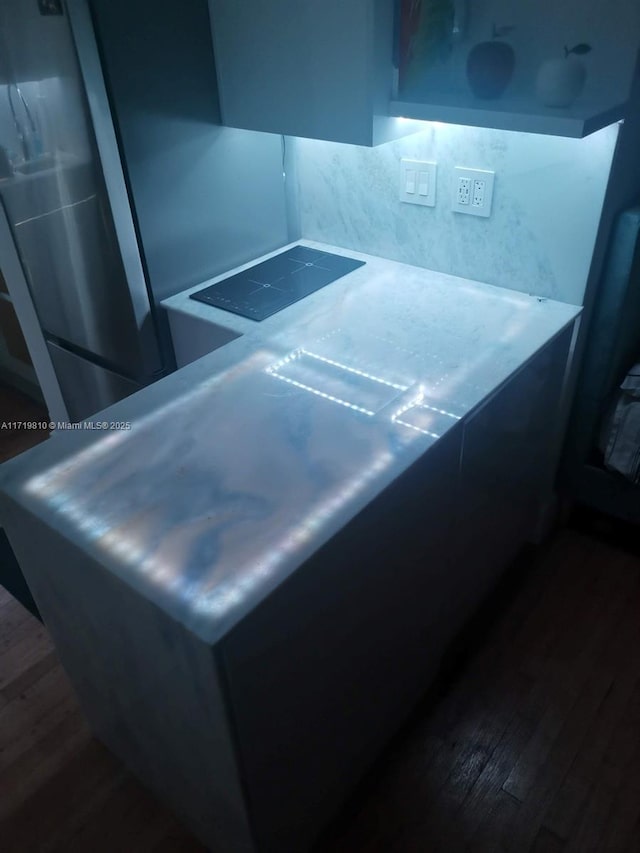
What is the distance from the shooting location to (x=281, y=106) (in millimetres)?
1669

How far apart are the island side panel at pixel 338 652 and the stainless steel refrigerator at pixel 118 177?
1060 mm

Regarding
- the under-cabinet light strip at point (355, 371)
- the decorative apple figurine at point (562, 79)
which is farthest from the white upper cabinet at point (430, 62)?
the under-cabinet light strip at point (355, 371)

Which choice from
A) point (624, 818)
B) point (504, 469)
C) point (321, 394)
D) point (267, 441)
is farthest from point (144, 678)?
point (624, 818)

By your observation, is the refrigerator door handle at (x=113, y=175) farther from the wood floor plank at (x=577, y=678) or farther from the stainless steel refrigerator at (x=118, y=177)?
the wood floor plank at (x=577, y=678)

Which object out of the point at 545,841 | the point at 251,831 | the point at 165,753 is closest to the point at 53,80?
the point at 165,753

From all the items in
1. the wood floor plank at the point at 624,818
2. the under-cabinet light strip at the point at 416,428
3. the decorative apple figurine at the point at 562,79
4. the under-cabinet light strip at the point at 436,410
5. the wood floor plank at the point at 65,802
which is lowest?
the wood floor plank at the point at 65,802

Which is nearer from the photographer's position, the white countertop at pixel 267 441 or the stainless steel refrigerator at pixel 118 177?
the white countertop at pixel 267 441

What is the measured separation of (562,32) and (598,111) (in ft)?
0.94

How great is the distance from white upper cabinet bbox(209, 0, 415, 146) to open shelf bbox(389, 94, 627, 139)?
0.09 metres

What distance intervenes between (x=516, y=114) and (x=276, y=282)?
2.70 feet

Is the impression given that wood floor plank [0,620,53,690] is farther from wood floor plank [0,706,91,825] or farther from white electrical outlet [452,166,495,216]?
white electrical outlet [452,166,495,216]

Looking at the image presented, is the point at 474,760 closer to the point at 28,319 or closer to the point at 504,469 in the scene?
the point at 504,469

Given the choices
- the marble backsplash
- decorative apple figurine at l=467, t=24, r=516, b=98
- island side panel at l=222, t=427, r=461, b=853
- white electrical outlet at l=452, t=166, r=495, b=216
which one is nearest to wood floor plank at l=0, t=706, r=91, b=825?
island side panel at l=222, t=427, r=461, b=853

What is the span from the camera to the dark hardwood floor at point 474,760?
1392 mm
